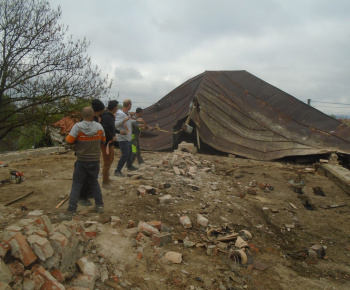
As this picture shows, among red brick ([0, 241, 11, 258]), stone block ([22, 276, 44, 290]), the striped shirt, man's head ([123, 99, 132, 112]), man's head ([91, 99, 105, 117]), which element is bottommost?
stone block ([22, 276, 44, 290])

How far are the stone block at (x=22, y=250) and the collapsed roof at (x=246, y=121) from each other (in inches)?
274

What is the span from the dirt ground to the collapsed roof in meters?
2.20

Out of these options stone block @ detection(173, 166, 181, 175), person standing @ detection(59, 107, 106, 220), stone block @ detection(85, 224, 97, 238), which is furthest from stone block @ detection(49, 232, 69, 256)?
stone block @ detection(173, 166, 181, 175)

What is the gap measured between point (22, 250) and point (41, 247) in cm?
14

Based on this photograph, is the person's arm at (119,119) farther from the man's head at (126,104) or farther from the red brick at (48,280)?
the red brick at (48,280)

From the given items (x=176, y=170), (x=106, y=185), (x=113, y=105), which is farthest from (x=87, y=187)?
(x=176, y=170)

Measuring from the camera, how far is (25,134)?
9.87m

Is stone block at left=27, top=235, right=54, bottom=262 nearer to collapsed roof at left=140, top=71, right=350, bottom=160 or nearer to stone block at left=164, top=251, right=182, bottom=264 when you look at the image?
stone block at left=164, top=251, right=182, bottom=264

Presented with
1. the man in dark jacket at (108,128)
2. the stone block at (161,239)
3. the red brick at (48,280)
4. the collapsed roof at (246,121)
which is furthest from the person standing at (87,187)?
the collapsed roof at (246,121)

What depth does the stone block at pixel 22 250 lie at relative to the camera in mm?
2111

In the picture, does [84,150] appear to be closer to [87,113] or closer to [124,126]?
[87,113]

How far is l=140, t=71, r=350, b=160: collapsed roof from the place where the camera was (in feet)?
30.1

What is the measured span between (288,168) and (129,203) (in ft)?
19.4

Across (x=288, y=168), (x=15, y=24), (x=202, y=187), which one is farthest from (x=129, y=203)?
(x=15, y=24)
